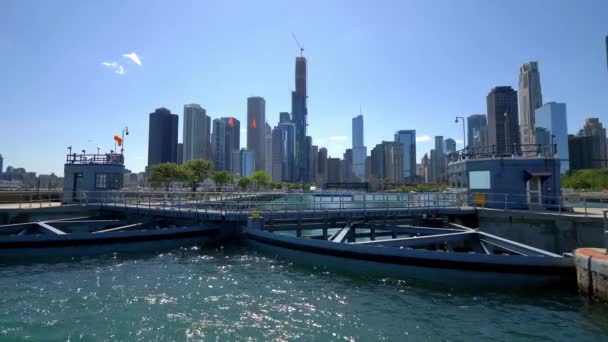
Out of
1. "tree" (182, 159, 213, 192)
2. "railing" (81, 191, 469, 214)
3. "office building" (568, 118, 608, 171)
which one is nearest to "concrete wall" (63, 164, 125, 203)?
"railing" (81, 191, 469, 214)

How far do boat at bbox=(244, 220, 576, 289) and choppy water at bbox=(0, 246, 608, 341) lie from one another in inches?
45.8

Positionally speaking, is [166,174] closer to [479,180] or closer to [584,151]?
[479,180]

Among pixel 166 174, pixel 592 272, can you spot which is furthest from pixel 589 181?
pixel 166 174

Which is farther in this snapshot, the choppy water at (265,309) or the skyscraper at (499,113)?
the skyscraper at (499,113)

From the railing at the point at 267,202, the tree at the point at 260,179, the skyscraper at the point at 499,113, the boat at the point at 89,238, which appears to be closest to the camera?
the boat at the point at 89,238

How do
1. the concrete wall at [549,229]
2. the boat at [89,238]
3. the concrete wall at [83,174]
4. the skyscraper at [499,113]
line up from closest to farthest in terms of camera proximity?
the concrete wall at [549,229] < the boat at [89,238] < the concrete wall at [83,174] < the skyscraper at [499,113]

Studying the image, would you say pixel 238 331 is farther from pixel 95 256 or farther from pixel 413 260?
pixel 95 256

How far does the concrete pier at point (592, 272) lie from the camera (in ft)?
36.7

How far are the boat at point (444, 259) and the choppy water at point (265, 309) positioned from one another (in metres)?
1.16

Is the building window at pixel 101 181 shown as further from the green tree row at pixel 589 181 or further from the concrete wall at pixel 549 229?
the green tree row at pixel 589 181

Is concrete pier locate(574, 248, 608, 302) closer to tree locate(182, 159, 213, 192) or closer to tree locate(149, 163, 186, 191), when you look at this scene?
tree locate(149, 163, 186, 191)

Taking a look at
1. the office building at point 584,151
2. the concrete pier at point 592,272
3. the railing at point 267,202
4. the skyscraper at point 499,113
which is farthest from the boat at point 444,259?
the office building at point 584,151

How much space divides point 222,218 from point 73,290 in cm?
1063

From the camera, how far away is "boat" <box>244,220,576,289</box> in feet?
44.8
